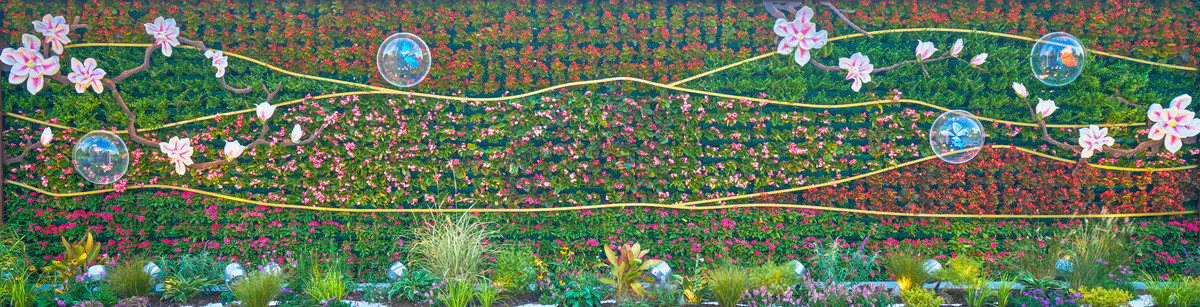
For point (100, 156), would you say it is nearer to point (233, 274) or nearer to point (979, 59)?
point (233, 274)

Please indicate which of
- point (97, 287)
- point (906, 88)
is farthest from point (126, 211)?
point (906, 88)

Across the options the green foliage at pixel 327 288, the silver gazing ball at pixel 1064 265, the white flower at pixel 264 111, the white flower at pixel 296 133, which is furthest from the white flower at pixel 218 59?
the silver gazing ball at pixel 1064 265

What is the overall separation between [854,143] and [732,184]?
1112mm

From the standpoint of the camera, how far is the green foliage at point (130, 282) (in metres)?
4.54

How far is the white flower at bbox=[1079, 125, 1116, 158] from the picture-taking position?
514 cm

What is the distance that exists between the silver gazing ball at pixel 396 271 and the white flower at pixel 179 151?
6.13ft

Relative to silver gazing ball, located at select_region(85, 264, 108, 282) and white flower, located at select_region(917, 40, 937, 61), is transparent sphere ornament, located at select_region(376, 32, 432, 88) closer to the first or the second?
silver gazing ball, located at select_region(85, 264, 108, 282)

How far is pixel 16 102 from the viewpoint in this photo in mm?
5184

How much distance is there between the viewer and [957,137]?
15.4 ft

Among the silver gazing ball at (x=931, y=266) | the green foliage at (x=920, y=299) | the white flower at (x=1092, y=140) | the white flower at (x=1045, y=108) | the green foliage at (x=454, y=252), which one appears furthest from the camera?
the white flower at (x=1092, y=140)

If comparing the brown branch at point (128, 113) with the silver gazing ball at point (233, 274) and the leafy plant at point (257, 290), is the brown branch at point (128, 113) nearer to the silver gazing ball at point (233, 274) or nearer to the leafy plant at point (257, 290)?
the silver gazing ball at point (233, 274)

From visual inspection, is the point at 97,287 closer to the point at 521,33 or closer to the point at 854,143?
the point at 521,33

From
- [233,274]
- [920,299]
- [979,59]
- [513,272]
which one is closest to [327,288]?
[233,274]

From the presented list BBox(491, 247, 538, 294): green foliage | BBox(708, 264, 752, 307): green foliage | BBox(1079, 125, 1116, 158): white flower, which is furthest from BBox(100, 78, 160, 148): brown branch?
BBox(1079, 125, 1116, 158): white flower
